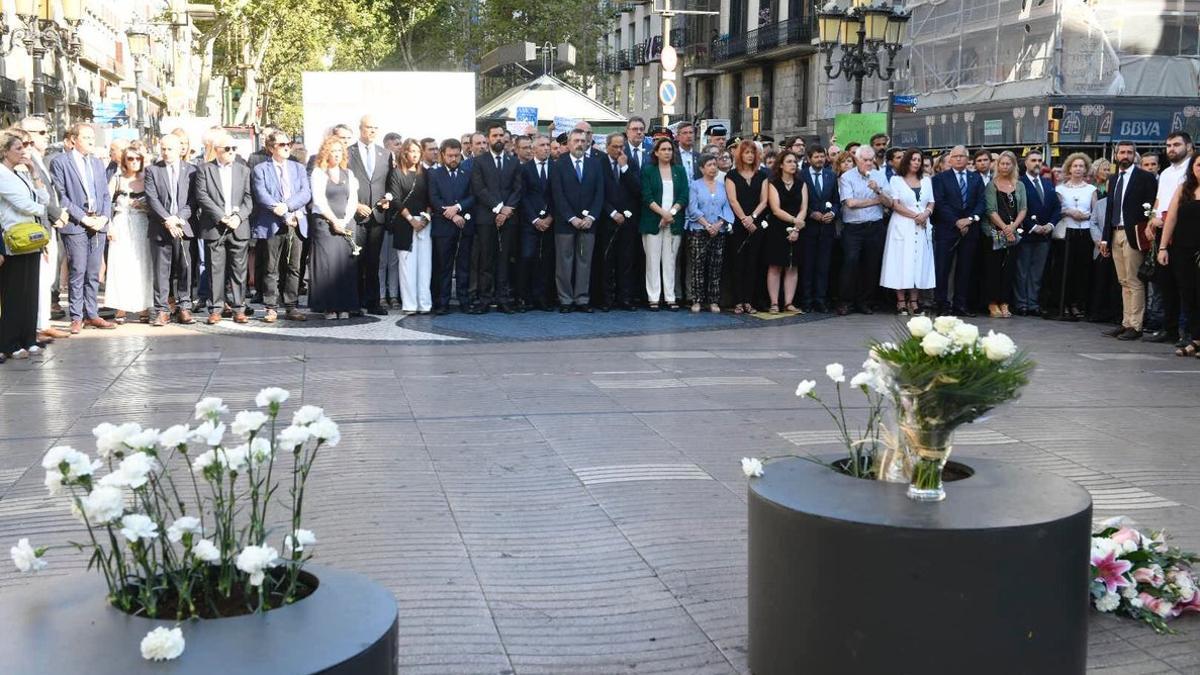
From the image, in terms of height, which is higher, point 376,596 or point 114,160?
point 114,160

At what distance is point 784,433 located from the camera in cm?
834

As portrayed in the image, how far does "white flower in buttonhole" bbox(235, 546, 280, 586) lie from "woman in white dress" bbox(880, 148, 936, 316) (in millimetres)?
13113

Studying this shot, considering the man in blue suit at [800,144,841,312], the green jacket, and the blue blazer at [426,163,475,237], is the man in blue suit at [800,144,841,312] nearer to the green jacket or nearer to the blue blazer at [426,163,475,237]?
the green jacket

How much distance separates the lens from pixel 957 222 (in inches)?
606

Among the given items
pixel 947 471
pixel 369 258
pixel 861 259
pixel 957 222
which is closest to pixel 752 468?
pixel 947 471

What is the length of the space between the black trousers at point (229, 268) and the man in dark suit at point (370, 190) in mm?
1330

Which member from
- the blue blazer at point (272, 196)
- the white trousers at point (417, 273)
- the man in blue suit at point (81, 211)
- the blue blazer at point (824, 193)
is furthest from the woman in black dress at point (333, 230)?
the blue blazer at point (824, 193)

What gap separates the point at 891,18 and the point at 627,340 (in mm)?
10558

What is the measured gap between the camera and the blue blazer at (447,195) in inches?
587

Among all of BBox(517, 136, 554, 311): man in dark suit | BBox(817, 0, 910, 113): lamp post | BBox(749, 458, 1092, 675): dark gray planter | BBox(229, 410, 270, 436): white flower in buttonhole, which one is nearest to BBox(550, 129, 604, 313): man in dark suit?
BBox(517, 136, 554, 311): man in dark suit

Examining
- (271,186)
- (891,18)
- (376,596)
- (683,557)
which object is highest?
(891,18)

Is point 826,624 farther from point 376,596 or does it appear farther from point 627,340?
point 627,340

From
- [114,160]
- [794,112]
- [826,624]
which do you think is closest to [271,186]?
[114,160]

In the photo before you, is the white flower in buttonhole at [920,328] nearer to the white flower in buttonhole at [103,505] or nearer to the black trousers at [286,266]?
the white flower in buttonhole at [103,505]
